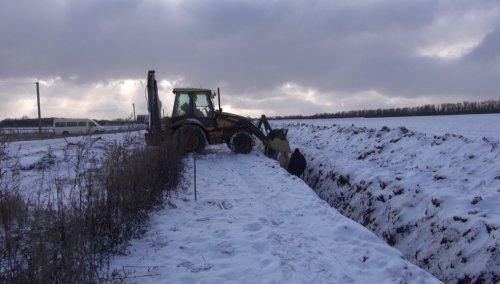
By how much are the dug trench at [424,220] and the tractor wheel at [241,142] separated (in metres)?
5.54

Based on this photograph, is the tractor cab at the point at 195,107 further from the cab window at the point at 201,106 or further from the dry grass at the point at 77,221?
the dry grass at the point at 77,221

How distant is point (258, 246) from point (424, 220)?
286 centimetres

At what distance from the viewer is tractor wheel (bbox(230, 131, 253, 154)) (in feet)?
59.7

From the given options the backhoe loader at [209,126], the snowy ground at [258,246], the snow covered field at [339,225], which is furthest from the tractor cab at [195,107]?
the snowy ground at [258,246]

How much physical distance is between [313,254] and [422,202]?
2962 millimetres

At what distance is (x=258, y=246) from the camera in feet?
20.9

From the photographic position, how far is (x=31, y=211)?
523cm

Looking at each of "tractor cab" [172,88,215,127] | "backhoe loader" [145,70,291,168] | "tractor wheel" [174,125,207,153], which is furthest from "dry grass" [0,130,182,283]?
"tractor cab" [172,88,215,127]

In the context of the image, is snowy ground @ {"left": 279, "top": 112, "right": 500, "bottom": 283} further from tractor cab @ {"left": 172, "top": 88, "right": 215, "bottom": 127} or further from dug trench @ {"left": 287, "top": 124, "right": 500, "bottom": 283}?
tractor cab @ {"left": 172, "top": 88, "right": 215, "bottom": 127}

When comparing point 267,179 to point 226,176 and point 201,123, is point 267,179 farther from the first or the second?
point 201,123

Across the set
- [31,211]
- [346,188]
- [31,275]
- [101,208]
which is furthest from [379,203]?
[31,275]

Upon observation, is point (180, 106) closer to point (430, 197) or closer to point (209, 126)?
point (209, 126)

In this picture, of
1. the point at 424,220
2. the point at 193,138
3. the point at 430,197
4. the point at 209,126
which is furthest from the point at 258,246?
the point at 209,126

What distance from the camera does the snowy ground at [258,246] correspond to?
534 centimetres
